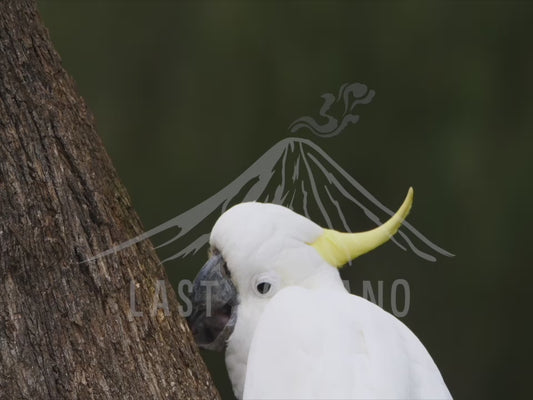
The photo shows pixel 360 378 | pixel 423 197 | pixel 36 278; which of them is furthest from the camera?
pixel 423 197

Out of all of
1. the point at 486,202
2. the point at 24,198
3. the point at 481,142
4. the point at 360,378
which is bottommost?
the point at 360,378

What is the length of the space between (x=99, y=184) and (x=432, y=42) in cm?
295

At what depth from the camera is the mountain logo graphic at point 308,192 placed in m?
2.87

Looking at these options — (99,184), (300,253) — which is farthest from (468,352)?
(99,184)

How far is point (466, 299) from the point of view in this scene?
438cm

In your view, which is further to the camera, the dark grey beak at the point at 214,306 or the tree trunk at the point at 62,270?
the dark grey beak at the point at 214,306

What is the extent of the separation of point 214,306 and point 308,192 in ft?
4.72

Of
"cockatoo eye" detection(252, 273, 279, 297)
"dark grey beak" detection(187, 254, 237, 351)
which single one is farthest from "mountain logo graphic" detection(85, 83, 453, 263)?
"cockatoo eye" detection(252, 273, 279, 297)

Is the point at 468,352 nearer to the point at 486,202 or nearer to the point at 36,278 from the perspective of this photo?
the point at 486,202

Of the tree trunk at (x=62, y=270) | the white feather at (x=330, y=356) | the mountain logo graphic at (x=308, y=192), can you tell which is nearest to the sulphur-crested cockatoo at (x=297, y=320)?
the white feather at (x=330, y=356)

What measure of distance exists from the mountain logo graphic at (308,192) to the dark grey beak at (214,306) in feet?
1.39

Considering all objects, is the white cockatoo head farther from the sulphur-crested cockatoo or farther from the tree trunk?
the tree trunk

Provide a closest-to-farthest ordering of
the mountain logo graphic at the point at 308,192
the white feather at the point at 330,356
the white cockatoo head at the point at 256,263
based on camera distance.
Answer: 1. the white feather at the point at 330,356
2. the white cockatoo head at the point at 256,263
3. the mountain logo graphic at the point at 308,192

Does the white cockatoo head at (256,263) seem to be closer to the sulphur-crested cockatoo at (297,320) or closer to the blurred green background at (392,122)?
the sulphur-crested cockatoo at (297,320)
